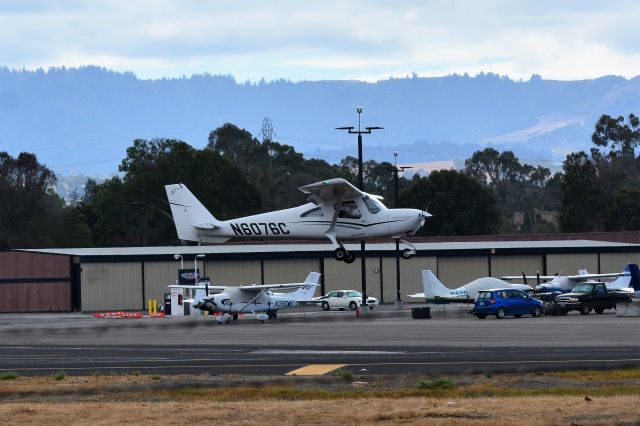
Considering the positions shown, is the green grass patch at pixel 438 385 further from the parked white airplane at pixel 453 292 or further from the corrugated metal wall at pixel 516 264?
the corrugated metal wall at pixel 516 264

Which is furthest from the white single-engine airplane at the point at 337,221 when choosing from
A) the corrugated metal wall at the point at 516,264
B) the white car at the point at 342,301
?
the corrugated metal wall at the point at 516,264

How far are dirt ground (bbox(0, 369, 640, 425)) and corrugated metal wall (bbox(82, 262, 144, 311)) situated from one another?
41.3m

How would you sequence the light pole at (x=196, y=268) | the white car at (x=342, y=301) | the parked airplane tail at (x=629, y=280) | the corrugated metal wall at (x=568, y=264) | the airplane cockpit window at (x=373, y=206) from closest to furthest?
the airplane cockpit window at (x=373, y=206) < the parked airplane tail at (x=629, y=280) < the light pole at (x=196, y=268) < the white car at (x=342, y=301) < the corrugated metal wall at (x=568, y=264)

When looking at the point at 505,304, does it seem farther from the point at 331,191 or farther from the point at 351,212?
the point at 331,191

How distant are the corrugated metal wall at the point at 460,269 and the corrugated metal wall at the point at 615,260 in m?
7.95

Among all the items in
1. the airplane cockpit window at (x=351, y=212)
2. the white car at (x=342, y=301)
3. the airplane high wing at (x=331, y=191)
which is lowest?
the white car at (x=342, y=301)

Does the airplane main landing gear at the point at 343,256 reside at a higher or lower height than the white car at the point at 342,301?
higher

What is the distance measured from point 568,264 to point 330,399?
56712 millimetres

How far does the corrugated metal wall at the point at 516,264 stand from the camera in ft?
251

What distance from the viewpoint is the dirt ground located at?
19.8 m

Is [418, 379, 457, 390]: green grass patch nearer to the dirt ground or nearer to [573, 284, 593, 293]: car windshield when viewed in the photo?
the dirt ground

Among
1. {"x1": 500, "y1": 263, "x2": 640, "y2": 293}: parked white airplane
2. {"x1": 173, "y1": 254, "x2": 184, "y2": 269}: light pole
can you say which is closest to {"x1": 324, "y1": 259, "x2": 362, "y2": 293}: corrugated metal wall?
{"x1": 173, "y1": 254, "x2": 184, "y2": 269}: light pole

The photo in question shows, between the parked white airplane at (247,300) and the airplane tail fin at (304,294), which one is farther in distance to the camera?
the airplane tail fin at (304,294)

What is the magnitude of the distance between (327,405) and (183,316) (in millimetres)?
40554
